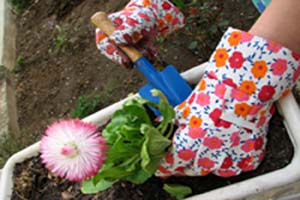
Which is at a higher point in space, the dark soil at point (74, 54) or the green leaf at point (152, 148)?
the green leaf at point (152, 148)

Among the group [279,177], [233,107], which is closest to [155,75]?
[233,107]

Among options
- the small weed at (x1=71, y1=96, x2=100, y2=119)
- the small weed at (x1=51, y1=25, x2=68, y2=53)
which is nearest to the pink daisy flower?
the small weed at (x1=71, y1=96, x2=100, y2=119)

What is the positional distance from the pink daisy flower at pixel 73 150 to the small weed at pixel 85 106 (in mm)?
792

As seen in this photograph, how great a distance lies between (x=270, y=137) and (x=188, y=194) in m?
0.18

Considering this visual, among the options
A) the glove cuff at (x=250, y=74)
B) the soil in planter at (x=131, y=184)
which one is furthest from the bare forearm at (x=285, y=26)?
the soil in planter at (x=131, y=184)

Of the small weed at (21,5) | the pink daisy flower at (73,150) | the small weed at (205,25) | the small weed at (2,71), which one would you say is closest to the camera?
the pink daisy flower at (73,150)

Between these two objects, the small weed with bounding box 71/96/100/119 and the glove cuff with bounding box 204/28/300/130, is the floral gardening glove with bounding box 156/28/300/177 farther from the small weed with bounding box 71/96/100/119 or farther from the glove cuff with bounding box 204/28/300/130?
the small weed with bounding box 71/96/100/119

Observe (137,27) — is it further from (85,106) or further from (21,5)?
(21,5)

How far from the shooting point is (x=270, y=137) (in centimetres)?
102

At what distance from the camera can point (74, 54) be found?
6.13 feet

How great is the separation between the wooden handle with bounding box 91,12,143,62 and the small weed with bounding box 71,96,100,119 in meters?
0.59

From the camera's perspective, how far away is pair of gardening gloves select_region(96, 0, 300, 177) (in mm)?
915

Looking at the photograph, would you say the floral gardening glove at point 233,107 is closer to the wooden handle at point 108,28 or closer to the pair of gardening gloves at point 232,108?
the pair of gardening gloves at point 232,108

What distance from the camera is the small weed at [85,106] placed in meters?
1.64
